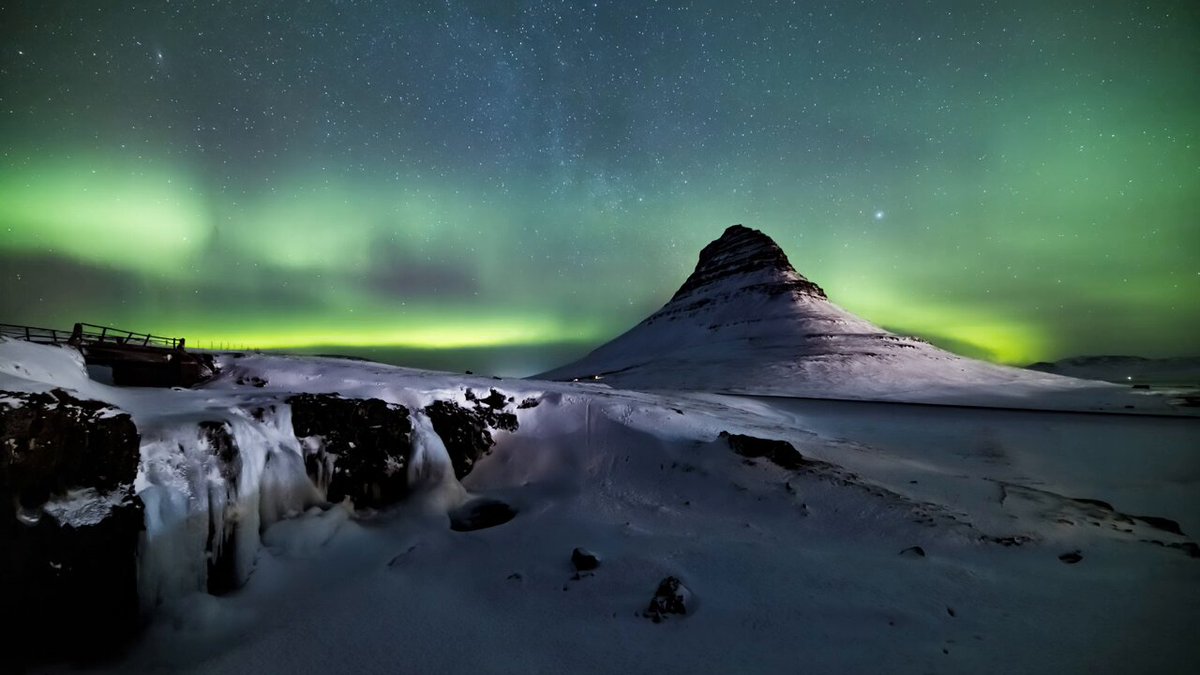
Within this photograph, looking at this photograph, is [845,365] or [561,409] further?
[845,365]

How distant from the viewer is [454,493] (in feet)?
40.2

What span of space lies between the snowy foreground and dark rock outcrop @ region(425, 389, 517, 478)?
17.3 inches

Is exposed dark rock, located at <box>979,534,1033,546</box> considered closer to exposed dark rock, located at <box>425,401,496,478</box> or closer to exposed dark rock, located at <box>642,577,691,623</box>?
exposed dark rock, located at <box>642,577,691,623</box>

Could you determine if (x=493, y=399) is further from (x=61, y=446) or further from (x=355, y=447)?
(x=61, y=446)

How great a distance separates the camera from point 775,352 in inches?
2840

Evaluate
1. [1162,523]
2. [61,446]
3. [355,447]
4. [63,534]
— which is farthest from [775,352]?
[63,534]

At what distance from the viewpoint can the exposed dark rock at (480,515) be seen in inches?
436

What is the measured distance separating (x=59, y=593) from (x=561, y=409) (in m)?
11.8

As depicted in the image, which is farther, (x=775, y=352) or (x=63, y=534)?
(x=775, y=352)

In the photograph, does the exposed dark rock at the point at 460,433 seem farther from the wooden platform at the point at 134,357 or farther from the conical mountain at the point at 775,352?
the conical mountain at the point at 775,352

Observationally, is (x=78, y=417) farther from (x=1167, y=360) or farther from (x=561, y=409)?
(x=1167, y=360)

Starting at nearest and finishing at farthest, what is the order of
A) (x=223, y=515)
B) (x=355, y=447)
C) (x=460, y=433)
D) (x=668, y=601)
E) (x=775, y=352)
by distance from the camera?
(x=668, y=601) → (x=223, y=515) → (x=355, y=447) → (x=460, y=433) → (x=775, y=352)

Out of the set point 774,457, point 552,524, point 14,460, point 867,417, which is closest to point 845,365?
point 867,417

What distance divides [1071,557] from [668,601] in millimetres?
8305
